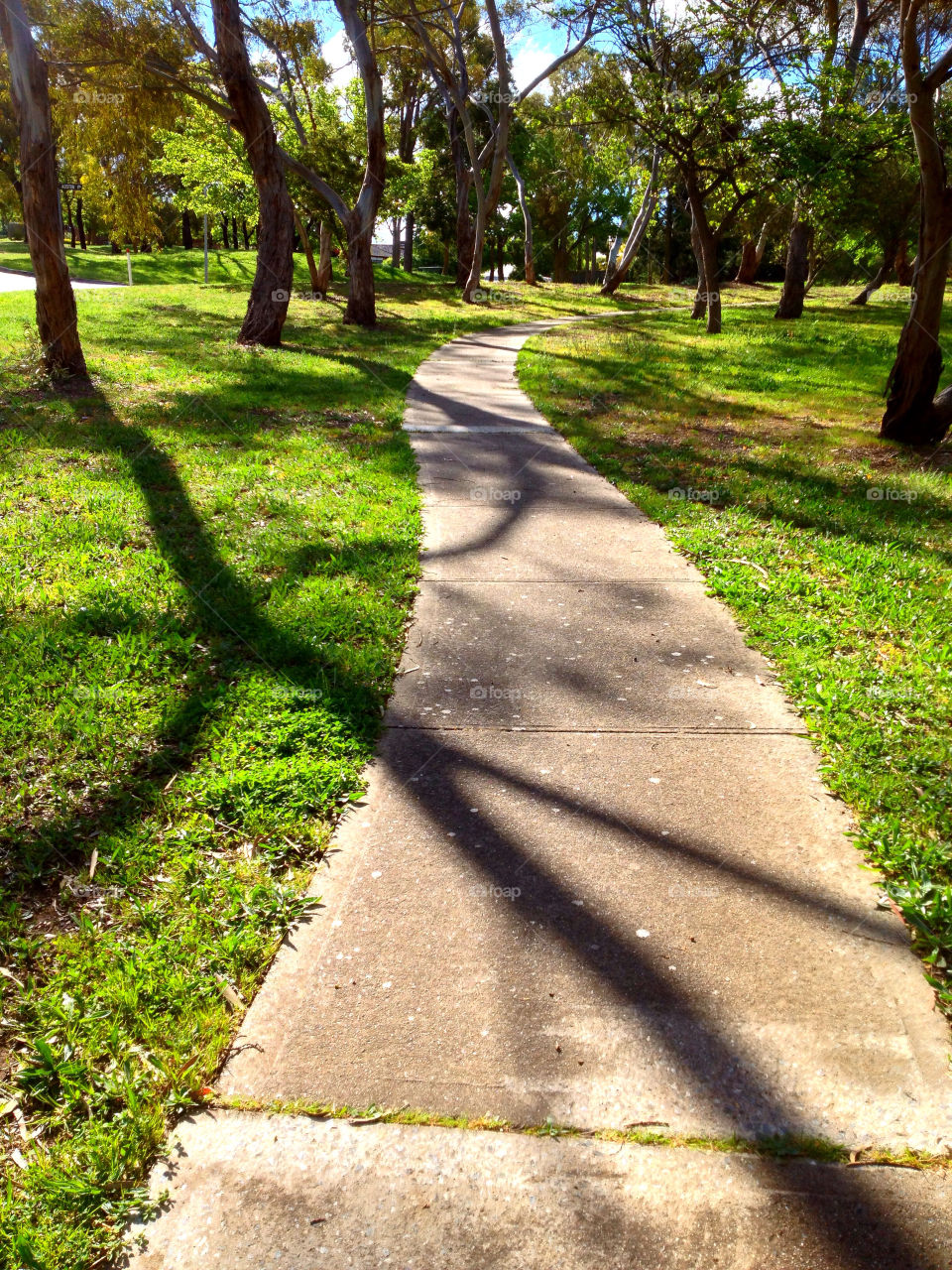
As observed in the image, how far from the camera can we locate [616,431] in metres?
9.34

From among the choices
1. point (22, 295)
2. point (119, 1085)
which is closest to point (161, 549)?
point (119, 1085)

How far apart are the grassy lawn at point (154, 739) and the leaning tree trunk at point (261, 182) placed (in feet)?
20.2

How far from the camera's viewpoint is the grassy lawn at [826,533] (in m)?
3.28

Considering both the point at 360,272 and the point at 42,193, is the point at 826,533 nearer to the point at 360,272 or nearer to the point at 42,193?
the point at 42,193

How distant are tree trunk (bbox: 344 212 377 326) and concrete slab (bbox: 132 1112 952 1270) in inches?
678

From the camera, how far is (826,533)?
621cm

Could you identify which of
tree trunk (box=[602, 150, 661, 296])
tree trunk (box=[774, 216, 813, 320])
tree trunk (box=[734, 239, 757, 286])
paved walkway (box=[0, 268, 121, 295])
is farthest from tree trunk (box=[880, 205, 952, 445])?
tree trunk (box=[734, 239, 757, 286])

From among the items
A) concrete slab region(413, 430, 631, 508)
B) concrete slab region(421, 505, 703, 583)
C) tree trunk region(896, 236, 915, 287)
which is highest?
tree trunk region(896, 236, 915, 287)

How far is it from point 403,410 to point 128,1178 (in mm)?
9247

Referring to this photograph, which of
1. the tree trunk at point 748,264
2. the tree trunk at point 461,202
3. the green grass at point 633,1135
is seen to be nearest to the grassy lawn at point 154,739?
the green grass at point 633,1135

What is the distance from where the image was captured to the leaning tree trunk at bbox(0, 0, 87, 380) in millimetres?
9000

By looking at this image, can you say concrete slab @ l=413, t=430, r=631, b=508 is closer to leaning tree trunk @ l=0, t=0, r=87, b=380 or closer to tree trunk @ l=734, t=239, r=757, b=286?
leaning tree trunk @ l=0, t=0, r=87, b=380

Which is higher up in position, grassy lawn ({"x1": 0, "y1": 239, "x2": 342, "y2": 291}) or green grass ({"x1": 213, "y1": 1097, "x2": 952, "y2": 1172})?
grassy lawn ({"x1": 0, "y1": 239, "x2": 342, "y2": 291})

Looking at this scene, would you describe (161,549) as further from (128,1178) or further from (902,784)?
(902,784)
